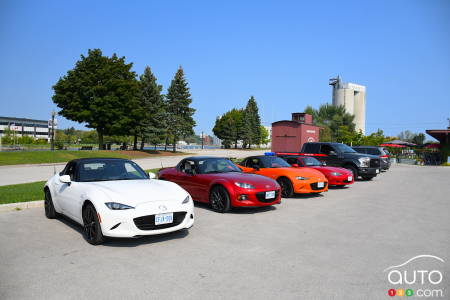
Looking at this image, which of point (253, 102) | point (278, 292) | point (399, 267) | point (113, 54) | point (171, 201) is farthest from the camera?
point (253, 102)

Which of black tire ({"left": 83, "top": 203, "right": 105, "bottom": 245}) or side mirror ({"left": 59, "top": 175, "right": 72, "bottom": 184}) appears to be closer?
black tire ({"left": 83, "top": 203, "right": 105, "bottom": 245})

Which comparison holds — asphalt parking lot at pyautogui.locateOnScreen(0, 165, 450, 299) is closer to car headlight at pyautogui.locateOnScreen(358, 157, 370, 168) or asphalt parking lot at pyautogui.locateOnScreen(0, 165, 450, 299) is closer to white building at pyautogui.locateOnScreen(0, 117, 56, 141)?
car headlight at pyautogui.locateOnScreen(358, 157, 370, 168)

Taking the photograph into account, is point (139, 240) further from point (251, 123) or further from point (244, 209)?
point (251, 123)

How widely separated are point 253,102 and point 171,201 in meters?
87.4

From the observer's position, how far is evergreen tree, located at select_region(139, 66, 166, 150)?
4791cm

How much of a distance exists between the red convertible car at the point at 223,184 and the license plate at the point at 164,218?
271 cm

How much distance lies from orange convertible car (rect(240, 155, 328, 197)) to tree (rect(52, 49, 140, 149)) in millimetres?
33210

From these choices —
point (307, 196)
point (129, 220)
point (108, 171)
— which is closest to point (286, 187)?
point (307, 196)

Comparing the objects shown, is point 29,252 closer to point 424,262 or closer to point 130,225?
point 130,225

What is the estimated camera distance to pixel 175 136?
52062 mm

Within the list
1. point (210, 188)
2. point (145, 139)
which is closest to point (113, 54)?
point (145, 139)

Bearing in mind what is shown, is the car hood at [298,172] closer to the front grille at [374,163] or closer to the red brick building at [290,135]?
the front grille at [374,163]

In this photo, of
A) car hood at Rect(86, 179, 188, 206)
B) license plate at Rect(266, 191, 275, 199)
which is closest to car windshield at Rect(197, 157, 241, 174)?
license plate at Rect(266, 191, 275, 199)

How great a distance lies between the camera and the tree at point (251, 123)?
85.6 metres
